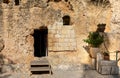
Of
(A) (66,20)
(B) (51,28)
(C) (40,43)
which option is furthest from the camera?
(C) (40,43)

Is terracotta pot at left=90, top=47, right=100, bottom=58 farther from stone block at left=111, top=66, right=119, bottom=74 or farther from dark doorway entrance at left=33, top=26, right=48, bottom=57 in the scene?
dark doorway entrance at left=33, top=26, right=48, bottom=57

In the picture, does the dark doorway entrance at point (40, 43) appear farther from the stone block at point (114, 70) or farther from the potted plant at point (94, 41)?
the stone block at point (114, 70)

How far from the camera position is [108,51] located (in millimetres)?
14922

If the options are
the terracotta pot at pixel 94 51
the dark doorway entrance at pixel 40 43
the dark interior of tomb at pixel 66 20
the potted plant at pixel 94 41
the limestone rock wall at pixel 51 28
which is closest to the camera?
the terracotta pot at pixel 94 51

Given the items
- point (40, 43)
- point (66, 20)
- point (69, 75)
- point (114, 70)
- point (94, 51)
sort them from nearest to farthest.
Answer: point (114, 70), point (69, 75), point (94, 51), point (66, 20), point (40, 43)

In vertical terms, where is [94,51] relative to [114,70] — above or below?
above

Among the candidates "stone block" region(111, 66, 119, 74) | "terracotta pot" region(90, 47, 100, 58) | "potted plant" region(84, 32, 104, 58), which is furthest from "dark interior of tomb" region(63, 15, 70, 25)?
"stone block" region(111, 66, 119, 74)

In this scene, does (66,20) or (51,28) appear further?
(66,20)

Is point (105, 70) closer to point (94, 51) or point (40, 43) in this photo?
point (94, 51)

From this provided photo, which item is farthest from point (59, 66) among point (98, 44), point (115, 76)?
point (115, 76)

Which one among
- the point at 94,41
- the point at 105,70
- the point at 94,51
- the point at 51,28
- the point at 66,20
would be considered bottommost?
the point at 105,70

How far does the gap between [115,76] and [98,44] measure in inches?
102

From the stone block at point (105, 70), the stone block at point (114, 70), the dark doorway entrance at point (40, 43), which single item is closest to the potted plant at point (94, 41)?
the stone block at point (105, 70)

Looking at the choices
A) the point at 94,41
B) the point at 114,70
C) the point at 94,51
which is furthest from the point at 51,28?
the point at 114,70
